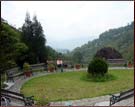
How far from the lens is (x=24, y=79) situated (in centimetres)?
1702

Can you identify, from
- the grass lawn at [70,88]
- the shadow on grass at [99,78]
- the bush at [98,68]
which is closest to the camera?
the grass lawn at [70,88]

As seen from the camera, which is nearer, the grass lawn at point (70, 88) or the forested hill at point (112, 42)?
the grass lawn at point (70, 88)

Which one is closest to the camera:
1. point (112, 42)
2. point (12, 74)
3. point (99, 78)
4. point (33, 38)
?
point (99, 78)

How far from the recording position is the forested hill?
3778 cm

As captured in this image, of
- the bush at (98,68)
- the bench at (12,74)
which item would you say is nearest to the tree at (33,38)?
the bench at (12,74)

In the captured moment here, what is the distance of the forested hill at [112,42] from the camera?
37.8 metres

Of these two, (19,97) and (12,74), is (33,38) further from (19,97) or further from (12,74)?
(19,97)

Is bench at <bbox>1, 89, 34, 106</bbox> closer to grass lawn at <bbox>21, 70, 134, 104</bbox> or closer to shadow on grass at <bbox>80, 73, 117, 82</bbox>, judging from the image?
grass lawn at <bbox>21, 70, 134, 104</bbox>

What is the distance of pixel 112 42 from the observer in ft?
144

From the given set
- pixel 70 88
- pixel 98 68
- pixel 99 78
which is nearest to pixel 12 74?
pixel 98 68

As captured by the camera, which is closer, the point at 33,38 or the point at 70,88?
the point at 70,88

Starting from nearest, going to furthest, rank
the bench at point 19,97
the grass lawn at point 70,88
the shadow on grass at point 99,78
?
the bench at point 19,97 < the grass lawn at point 70,88 < the shadow on grass at point 99,78

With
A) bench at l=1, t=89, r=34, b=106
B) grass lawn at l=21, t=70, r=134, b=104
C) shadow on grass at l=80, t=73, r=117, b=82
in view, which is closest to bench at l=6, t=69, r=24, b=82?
grass lawn at l=21, t=70, r=134, b=104

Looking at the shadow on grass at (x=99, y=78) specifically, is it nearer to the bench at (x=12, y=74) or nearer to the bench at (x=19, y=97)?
the bench at (x=12, y=74)
